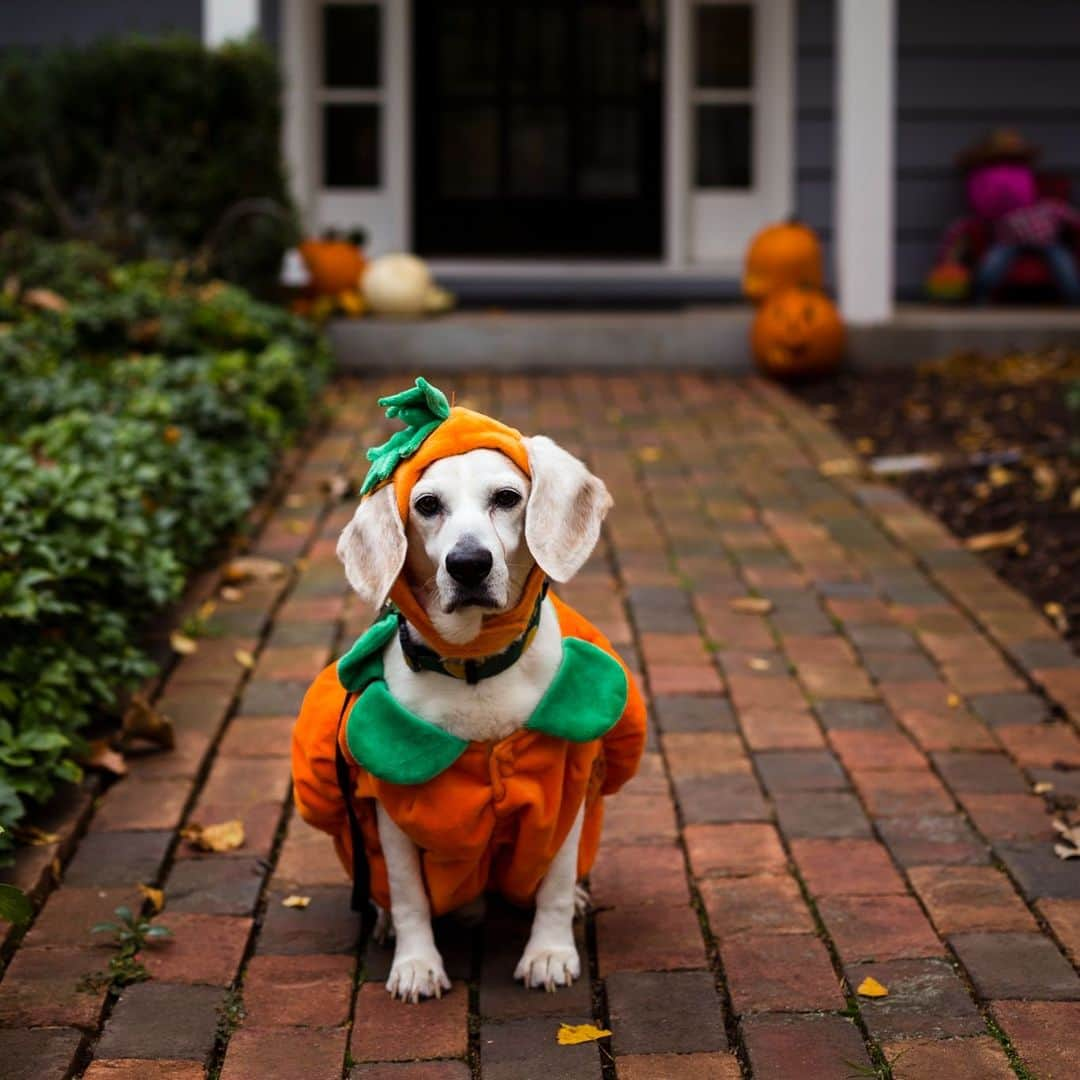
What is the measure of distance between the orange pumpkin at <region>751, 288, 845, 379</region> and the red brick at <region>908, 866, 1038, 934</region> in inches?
225

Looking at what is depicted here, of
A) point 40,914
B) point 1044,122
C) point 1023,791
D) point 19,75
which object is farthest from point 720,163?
point 40,914

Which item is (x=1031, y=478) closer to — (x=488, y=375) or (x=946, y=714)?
(x=946, y=714)

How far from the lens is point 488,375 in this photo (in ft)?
30.2

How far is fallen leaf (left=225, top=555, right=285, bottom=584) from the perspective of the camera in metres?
5.38

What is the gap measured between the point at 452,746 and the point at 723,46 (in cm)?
873

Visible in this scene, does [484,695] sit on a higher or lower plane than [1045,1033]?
higher

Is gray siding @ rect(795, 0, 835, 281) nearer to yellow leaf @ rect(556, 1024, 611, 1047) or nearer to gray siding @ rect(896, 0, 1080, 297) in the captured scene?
gray siding @ rect(896, 0, 1080, 297)

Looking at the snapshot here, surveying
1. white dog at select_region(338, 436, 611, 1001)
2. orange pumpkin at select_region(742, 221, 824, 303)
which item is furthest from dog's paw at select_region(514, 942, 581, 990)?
orange pumpkin at select_region(742, 221, 824, 303)

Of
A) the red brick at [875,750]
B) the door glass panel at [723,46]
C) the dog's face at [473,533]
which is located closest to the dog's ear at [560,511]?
the dog's face at [473,533]

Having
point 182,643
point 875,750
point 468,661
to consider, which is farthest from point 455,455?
point 182,643

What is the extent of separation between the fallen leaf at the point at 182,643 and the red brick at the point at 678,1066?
2.32m

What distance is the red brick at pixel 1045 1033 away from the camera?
8.58ft

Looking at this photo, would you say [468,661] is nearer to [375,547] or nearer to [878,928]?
[375,547]

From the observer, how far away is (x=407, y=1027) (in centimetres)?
279
